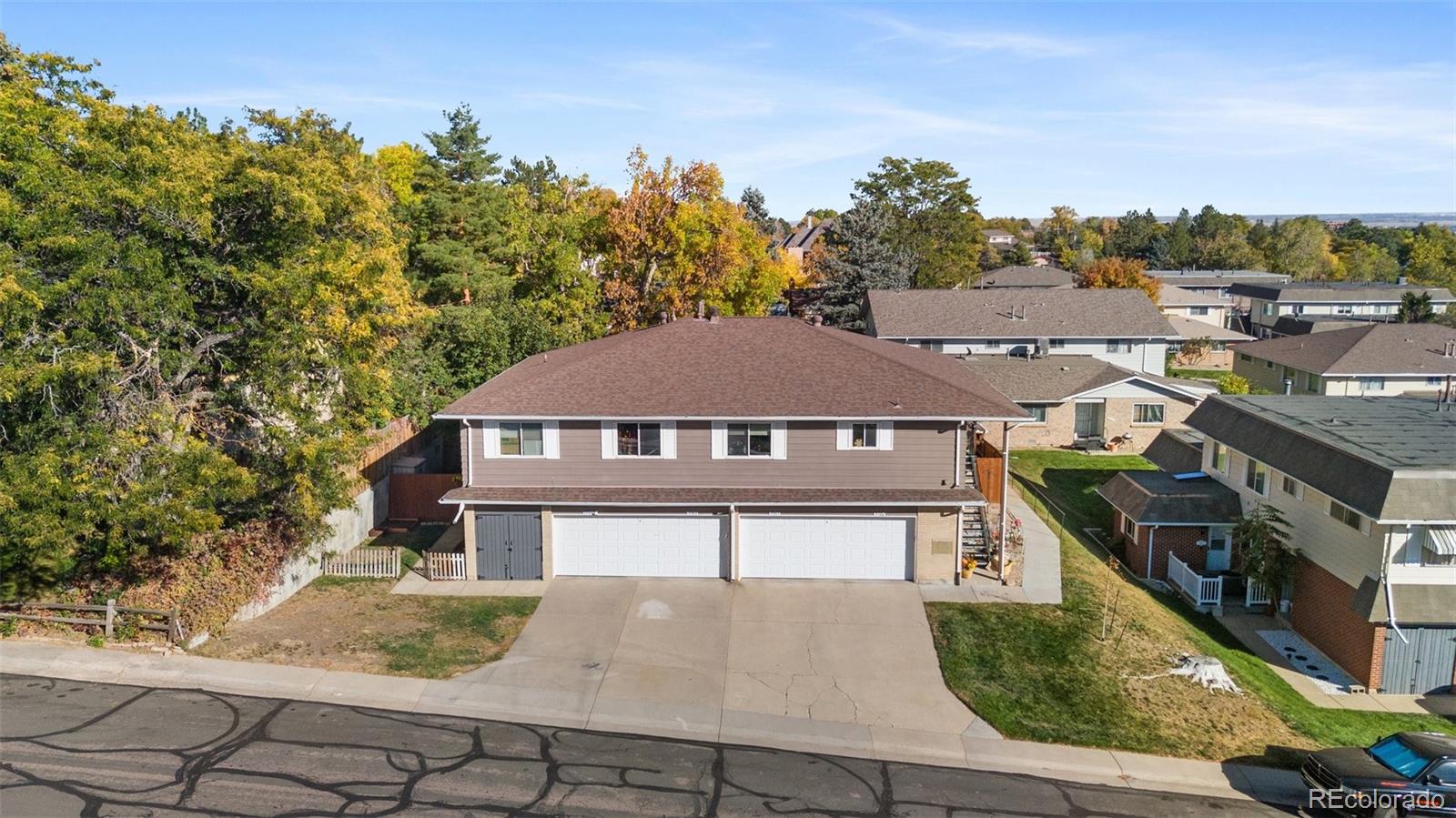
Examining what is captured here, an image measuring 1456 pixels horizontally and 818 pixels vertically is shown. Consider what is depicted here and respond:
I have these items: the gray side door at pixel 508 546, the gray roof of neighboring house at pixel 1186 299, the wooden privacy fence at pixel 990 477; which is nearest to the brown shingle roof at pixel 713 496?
the gray side door at pixel 508 546

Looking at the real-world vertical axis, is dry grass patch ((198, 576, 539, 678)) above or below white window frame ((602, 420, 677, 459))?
below

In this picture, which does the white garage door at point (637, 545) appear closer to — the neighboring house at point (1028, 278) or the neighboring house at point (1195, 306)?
the neighboring house at point (1028, 278)

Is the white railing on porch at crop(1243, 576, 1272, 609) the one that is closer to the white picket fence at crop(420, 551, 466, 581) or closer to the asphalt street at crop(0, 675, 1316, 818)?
the asphalt street at crop(0, 675, 1316, 818)

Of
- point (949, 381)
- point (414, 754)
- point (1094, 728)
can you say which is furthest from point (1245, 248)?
point (414, 754)

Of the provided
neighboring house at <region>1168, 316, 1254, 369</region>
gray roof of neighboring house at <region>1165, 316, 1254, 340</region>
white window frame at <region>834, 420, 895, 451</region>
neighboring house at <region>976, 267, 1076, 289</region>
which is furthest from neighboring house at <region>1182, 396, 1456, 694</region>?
neighboring house at <region>976, 267, 1076, 289</region>

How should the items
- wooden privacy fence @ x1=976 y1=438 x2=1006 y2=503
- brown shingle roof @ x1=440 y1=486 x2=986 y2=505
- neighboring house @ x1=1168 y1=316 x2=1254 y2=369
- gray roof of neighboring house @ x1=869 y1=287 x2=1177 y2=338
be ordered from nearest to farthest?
brown shingle roof @ x1=440 y1=486 x2=986 y2=505, wooden privacy fence @ x1=976 y1=438 x2=1006 y2=503, gray roof of neighboring house @ x1=869 y1=287 x2=1177 y2=338, neighboring house @ x1=1168 y1=316 x2=1254 y2=369

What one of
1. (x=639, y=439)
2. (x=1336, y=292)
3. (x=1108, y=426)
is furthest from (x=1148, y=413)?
(x=1336, y=292)
